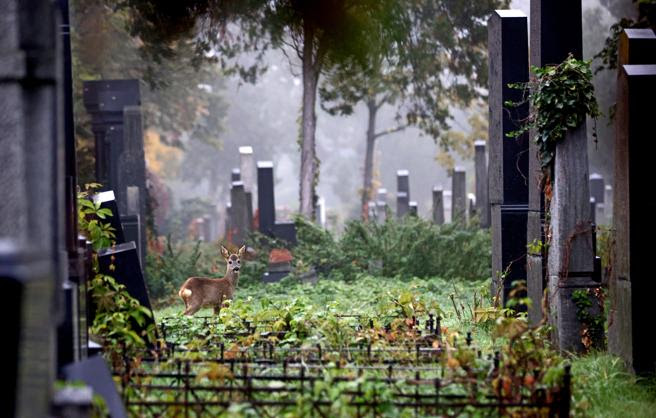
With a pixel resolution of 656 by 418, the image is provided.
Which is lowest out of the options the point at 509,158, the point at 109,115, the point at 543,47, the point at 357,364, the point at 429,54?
the point at 357,364

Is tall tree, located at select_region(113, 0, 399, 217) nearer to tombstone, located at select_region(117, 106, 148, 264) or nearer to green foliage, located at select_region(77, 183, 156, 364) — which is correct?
tombstone, located at select_region(117, 106, 148, 264)

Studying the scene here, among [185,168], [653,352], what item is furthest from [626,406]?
[185,168]

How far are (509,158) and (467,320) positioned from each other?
178cm

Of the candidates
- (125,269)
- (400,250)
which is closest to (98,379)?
(125,269)

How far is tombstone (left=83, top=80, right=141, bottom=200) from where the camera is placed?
726 inches

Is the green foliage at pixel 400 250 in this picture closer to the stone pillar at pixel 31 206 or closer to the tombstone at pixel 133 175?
the tombstone at pixel 133 175

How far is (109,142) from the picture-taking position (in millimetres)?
18875

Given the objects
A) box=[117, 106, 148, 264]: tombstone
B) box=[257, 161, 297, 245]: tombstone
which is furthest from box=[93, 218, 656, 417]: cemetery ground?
box=[257, 161, 297, 245]: tombstone

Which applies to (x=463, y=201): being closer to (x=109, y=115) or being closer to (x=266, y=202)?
(x=266, y=202)

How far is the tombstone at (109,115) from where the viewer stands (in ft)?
60.5

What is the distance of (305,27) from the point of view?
22047 mm

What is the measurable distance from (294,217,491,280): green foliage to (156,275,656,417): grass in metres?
0.58

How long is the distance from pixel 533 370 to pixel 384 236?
12.6 meters

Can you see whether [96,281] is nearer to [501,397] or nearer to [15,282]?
[501,397]
